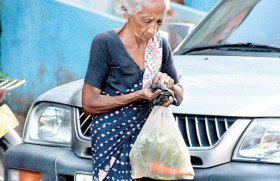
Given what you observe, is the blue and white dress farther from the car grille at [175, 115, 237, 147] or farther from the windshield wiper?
the windshield wiper

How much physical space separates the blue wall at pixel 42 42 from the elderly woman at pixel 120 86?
16.6ft

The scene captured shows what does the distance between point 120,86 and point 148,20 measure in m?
0.37

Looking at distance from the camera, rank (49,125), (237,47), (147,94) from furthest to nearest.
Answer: (237,47)
(49,125)
(147,94)

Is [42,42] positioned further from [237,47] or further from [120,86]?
[120,86]

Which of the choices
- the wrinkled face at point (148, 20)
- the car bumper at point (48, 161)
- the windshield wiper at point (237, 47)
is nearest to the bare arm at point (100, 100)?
the wrinkled face at point (148, 20)

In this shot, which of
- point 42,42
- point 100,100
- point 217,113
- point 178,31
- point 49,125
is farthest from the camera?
point 42,42

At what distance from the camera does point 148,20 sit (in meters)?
4.52

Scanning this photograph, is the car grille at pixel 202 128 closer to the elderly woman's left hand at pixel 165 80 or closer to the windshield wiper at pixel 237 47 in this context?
Result: the elderly woman's left hand at pixel 165 80

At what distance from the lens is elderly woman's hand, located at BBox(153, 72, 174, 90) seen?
14.8ft

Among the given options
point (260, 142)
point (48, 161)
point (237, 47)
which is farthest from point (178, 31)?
point (260, 142)

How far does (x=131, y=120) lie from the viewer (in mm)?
4668

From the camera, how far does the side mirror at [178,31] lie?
21.0ft

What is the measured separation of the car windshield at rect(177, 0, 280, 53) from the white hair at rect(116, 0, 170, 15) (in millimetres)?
1396

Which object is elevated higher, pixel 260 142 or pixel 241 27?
pixel 241 27
